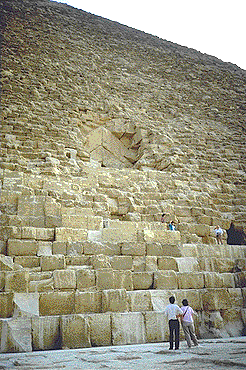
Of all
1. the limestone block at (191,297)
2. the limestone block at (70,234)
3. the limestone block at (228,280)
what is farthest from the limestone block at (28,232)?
the limestone block at (228,280)

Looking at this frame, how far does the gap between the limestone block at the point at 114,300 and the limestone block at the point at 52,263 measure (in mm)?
785

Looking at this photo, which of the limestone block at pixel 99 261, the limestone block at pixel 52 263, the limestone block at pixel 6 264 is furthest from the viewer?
the limestone block at pixel 99 261

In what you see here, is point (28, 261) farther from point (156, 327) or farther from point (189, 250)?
point (189, 250)

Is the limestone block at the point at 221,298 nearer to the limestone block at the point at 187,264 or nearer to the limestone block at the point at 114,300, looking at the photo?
the limestone block at the point at 187,264

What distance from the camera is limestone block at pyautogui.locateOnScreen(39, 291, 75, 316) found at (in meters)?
6.23

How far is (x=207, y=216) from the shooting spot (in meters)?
10.5

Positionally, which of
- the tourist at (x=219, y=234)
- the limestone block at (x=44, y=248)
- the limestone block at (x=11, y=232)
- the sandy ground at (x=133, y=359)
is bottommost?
the sandy ground at (x=133, y=359)

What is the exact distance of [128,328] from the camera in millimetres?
6227

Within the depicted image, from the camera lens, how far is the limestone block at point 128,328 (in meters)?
6.13

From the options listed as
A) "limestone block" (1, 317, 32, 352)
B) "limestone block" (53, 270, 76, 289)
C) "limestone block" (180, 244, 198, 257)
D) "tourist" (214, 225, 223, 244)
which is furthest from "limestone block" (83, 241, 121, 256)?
"tourist" (214, 225, 223, 244)

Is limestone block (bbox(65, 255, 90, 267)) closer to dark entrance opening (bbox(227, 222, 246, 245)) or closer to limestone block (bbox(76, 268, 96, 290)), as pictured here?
limestone block (bbox(76, 268, 96, 290))

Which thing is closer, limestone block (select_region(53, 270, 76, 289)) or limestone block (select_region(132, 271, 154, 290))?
limestone block (select_region(53, 270, 76, 289))

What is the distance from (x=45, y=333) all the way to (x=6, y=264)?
1.26 m

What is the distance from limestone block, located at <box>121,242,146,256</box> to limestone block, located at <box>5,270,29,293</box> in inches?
73.5
